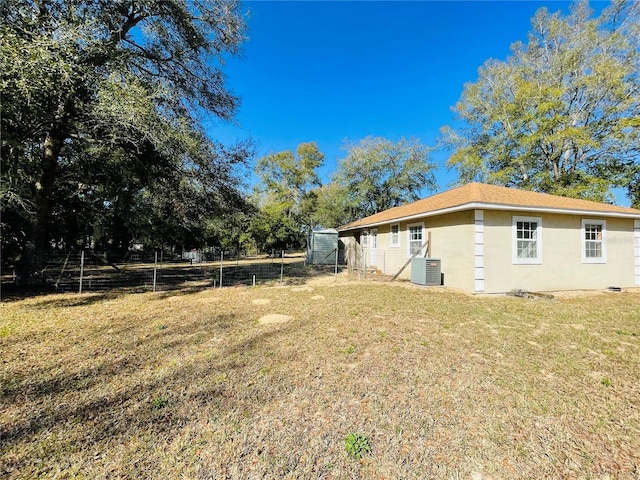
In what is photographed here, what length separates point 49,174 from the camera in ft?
26.0

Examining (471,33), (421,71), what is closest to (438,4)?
(471,33)

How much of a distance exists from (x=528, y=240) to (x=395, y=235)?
516cm

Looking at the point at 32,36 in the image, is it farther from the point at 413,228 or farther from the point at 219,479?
the point at 413,228

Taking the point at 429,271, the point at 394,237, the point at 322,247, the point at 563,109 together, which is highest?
the point at 563,109

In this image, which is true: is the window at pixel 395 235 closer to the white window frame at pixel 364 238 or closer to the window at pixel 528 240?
the white window frame at pixel 364 238

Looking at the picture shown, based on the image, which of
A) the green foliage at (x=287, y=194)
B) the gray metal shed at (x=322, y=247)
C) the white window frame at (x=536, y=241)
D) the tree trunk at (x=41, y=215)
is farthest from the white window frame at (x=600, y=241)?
the green foliage at (x=287, y=194)

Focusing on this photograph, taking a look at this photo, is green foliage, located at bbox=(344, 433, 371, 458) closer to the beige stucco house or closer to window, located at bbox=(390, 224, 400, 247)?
the beige stucco house

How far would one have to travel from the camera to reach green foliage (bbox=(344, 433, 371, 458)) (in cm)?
203

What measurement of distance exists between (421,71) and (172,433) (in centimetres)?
1911

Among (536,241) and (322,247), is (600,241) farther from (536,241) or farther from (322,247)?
(322,247)

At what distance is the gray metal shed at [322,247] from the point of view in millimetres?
19281

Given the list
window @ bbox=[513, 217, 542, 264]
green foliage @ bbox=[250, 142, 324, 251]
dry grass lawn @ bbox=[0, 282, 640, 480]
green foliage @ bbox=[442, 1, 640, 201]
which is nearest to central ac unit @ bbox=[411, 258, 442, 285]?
window @ bbox=[513, 217, 542, 264]

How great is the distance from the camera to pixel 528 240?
28.3 feet

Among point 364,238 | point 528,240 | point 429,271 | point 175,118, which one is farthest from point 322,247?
point 175,118
